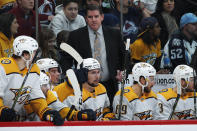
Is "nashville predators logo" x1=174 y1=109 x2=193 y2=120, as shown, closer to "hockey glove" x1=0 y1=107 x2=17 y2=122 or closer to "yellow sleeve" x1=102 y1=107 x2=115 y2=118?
"yellow sleeve" x1=102 y1=107 x2=115 y2=118

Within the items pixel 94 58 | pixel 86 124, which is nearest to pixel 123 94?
pixel 94 58

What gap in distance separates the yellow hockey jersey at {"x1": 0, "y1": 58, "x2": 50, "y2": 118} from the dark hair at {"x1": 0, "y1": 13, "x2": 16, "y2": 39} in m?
1.30

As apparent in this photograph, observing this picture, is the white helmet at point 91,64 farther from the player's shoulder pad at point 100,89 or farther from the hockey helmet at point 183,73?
the hockey helmet at point 183,73

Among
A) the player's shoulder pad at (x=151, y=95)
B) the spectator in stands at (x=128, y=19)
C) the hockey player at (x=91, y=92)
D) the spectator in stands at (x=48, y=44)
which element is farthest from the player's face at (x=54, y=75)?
the player's shoulder pad at (x=151, y=95)

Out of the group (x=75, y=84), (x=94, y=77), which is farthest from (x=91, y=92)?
(x=75, y=84)

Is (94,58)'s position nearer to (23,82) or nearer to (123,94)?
(123,94)

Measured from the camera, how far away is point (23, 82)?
495cm

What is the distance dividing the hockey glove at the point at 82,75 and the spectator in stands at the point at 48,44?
906 mm

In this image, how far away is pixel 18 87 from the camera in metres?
5.02

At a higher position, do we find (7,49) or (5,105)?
(7,49)

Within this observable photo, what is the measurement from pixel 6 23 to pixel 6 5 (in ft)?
1.56

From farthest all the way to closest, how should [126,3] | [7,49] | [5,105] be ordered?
[126,3], [7,49], [5,105]
